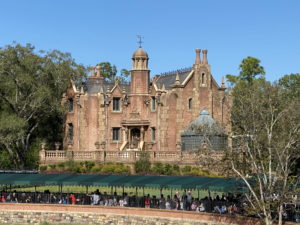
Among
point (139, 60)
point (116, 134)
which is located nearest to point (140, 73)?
point (139, 60)

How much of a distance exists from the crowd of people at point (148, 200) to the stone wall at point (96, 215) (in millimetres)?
573

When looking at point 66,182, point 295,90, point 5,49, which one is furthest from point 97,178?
point 295,90

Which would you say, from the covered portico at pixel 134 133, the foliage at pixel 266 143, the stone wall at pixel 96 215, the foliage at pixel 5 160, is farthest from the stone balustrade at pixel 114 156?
the foliage at pixel 266 143

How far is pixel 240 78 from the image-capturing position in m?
98.9

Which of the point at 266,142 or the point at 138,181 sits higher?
the point at 266,142

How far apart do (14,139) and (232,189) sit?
31.9 meters

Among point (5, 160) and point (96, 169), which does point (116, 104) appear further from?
point (5, 160)

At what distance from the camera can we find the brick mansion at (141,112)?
73500 millimetres

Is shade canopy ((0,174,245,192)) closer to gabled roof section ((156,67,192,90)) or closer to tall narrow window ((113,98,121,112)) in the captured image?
tall narrow window ((113,98,121,112))

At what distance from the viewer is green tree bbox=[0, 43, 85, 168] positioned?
72.5 metres

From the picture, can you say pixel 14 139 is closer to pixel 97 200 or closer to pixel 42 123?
pixel 42 123

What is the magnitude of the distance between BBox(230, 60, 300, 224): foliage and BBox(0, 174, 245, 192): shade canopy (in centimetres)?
326

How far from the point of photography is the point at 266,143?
138 ft

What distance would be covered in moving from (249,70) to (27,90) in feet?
116
